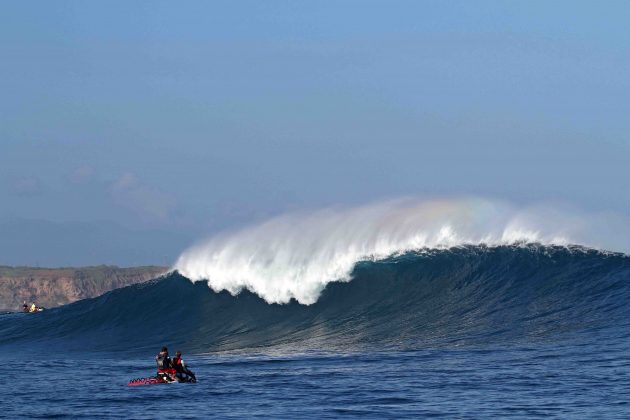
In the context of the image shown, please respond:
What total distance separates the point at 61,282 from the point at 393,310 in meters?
80.6

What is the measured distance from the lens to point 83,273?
10644 centimetres

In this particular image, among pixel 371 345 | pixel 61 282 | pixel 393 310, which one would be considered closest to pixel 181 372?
pixel 371 345

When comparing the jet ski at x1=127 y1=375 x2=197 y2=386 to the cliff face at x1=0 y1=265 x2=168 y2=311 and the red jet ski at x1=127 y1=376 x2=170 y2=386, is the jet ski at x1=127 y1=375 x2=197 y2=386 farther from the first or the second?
the cliff face at x1=0 y1=265 x2=168 y2=311

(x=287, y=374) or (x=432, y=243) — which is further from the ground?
(x=432, y=243)

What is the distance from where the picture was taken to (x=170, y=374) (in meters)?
19.3

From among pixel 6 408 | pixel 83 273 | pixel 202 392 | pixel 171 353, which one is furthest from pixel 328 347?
pixel 83 273

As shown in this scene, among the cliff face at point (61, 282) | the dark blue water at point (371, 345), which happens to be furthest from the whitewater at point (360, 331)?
the cliff face at point (61, 282)

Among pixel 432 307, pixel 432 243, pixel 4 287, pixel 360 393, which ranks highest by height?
pixel 4 287

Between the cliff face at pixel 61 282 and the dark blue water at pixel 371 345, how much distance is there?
231 ft

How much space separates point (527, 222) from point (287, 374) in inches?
521

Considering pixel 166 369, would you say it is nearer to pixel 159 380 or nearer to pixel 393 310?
pixel 159 380

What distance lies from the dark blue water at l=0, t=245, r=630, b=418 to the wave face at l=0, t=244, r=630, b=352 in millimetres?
57

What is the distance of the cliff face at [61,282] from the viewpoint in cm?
10169

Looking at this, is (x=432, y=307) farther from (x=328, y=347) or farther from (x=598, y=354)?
(x=598, y=354)
